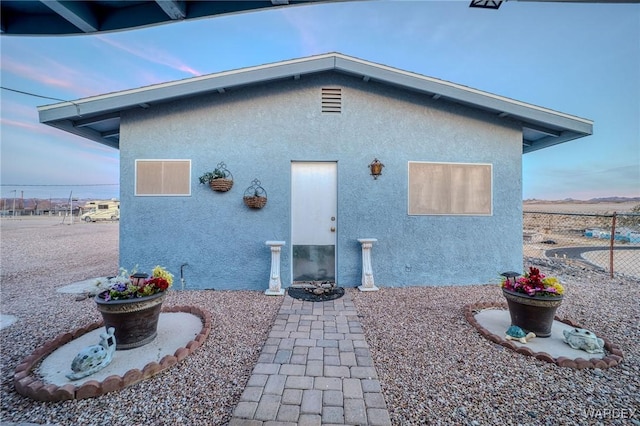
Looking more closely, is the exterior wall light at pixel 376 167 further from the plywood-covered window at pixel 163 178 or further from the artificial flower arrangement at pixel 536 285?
the plywood-covered window at pixel 163 178

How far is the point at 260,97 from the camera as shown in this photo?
4.70 metres

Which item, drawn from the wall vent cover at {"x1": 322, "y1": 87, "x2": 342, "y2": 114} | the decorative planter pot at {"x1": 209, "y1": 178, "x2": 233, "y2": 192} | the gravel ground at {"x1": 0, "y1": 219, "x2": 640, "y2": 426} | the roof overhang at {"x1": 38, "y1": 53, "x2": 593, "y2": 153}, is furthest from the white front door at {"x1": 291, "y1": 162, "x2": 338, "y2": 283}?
the roof overhang at {"x1": 38, "y1": 53, "x2": 593, "y2": 153}

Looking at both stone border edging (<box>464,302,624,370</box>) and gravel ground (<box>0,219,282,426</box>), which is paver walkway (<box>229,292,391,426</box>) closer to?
gravel ground (<box>0,219,282,426</box>)

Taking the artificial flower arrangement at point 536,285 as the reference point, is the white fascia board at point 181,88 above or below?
above

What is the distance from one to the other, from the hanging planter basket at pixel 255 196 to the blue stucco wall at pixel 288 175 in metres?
0.11

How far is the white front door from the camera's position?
4762 millimetres

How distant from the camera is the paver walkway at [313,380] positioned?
175 cm

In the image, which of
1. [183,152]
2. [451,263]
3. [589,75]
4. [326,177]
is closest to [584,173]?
[589,75]

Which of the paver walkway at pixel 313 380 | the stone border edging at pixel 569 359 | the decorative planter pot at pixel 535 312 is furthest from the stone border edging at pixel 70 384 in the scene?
the decorative planter pot at pixel 535 312

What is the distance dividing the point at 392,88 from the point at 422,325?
4.20 metres

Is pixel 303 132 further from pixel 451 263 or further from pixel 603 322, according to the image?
pixel 603 322

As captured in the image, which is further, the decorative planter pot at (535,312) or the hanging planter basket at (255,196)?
the hanging planter basket at (255,196)

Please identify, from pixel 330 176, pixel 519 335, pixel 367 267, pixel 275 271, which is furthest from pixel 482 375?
pixel 330 176

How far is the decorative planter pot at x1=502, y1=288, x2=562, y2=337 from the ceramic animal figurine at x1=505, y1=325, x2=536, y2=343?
121 millimetres
